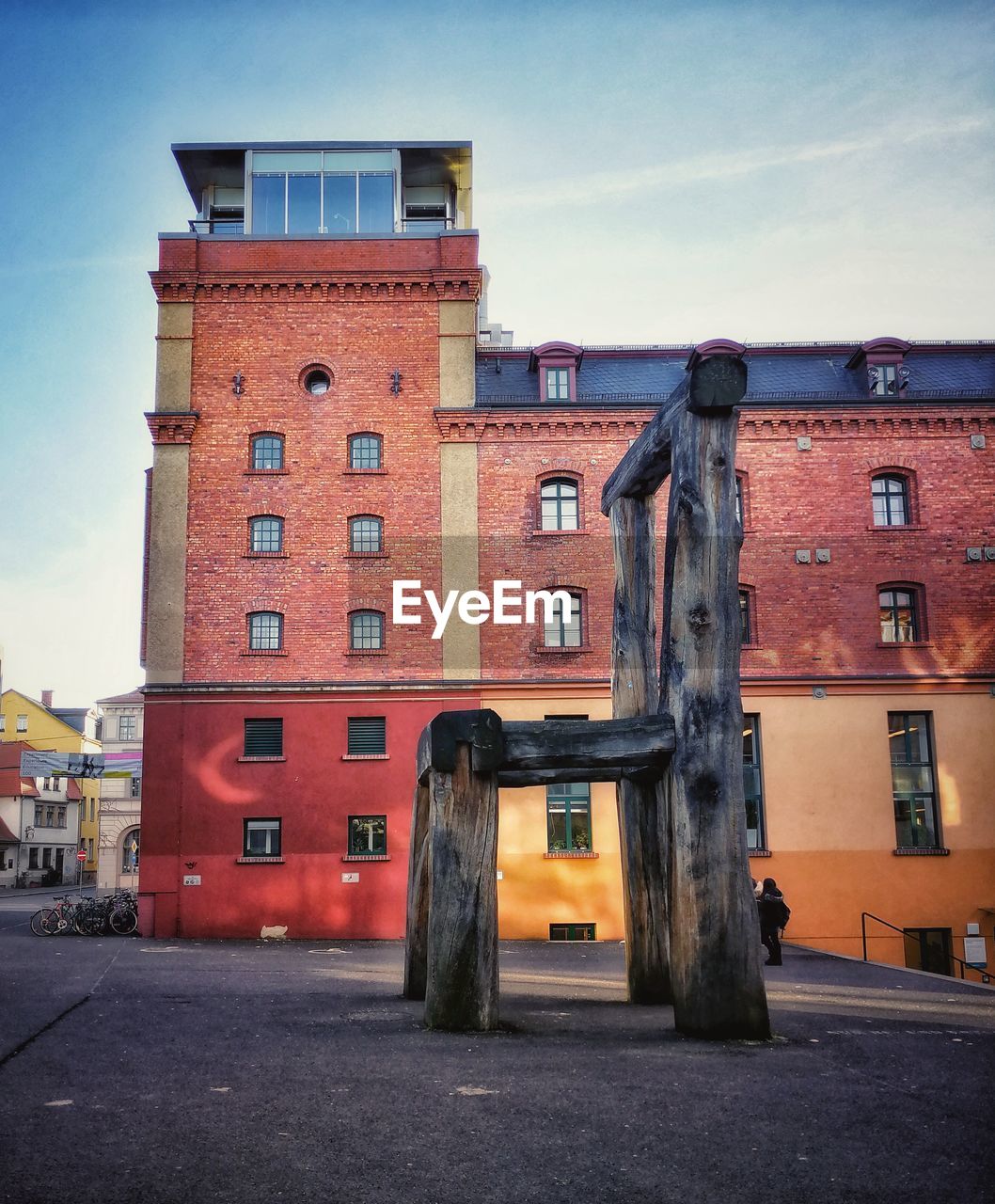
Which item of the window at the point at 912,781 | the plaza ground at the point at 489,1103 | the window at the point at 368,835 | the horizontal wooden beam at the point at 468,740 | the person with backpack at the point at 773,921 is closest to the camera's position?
the plaza ground at the point at 489,1103

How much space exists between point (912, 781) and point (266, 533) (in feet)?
50.7

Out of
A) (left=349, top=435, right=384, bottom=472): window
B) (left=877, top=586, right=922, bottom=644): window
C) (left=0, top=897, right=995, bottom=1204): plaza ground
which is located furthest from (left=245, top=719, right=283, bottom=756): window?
(left=877, top=586, right=922, bottom=644): window

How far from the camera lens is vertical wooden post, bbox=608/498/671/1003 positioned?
35.8ft

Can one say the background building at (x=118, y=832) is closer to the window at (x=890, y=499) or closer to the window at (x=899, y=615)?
the window at (x=899, y=615)

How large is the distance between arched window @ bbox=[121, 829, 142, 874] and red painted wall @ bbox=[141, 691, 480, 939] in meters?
25.6

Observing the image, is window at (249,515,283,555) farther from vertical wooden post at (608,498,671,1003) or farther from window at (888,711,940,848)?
vertical wooden post at (608,498,671,1003)

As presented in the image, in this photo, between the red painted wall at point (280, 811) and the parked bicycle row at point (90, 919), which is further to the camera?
the parked bicycle row at point (90, 919)

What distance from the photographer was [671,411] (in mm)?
9914

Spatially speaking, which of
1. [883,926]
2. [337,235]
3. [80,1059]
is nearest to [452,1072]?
[80,1059]

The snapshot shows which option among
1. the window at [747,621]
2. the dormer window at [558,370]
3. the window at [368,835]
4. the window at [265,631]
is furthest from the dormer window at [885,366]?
the window at [368,835]

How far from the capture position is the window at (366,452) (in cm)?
2553

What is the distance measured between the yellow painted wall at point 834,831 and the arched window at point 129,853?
2897 cm

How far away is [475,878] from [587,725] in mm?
1611

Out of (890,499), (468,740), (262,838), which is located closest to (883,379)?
(890,499)
